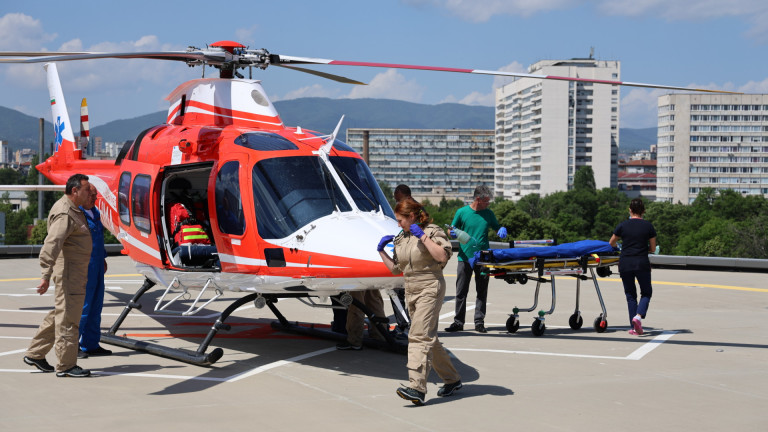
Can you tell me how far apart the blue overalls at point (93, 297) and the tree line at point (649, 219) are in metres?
69.7

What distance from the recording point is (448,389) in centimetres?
744

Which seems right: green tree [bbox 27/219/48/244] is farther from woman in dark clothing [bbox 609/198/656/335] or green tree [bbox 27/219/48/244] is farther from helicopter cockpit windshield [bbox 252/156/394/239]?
woman in dark clothing [bbox 609/198/656/335]

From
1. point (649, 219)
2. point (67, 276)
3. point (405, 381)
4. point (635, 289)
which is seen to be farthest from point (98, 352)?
point (649, 219)

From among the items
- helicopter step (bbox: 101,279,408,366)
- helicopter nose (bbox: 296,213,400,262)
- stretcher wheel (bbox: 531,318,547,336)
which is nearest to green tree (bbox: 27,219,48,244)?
helicopter step (bbox: 101,279,408,366)

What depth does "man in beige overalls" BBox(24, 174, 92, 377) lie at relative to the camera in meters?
7.97

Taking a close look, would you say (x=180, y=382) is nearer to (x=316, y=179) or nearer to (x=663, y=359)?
(x=316, y=179)

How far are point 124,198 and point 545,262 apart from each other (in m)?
5.74

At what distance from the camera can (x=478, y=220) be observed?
36.5 feet

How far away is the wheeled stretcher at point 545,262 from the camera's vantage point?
10.2 m

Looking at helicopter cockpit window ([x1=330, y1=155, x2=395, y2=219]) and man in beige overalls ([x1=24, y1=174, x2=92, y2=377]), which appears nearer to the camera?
man in beige overalls ([x1=24, y1=174, x2=92, y2=377])

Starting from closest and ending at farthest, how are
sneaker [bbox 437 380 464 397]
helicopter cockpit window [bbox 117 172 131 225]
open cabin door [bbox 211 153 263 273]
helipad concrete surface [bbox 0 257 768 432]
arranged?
helipad concrete surface [bbox 0 257 768 432] < sneaker [bbox 437 380 464 397] < open cabin door [bbox 211 153 263 273] < helicopter cockpit window [bbox 117 172 131 225]

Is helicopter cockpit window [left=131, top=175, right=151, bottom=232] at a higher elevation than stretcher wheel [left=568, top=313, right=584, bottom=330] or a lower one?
higher

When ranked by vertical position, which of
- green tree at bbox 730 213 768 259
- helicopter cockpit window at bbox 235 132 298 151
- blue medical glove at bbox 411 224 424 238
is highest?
helicopter cockpit window at bbox 235 132 298 151

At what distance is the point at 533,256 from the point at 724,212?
133m
